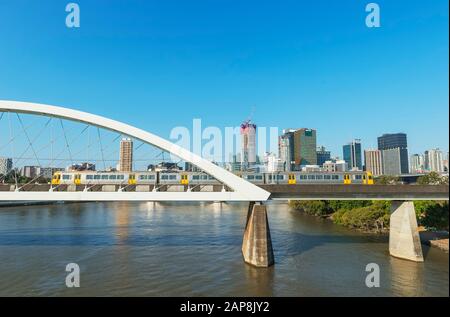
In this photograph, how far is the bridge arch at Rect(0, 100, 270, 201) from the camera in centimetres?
2384

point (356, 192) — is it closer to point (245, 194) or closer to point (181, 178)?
point (245, 194)

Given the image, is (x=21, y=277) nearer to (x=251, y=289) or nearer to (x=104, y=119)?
(x=104, y=119)

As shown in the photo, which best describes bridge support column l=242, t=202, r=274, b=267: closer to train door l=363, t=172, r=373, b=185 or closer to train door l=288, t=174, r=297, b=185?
train door l=288, t=174, r=297, b=185

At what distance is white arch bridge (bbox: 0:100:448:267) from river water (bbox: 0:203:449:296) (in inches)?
67.1

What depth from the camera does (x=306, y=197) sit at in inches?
1072

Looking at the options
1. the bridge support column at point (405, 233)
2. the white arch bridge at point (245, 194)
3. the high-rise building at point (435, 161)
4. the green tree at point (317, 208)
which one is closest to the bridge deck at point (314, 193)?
the white arch bridge at point (245, 194)

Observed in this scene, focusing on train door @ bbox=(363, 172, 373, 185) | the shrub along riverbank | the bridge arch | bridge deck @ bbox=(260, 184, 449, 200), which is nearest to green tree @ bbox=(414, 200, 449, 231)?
the shrub along riverbank

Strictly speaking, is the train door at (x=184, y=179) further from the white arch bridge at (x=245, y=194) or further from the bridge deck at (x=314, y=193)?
the white arch bridge at (x=245, y=194)

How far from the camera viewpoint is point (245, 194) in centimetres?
2433
